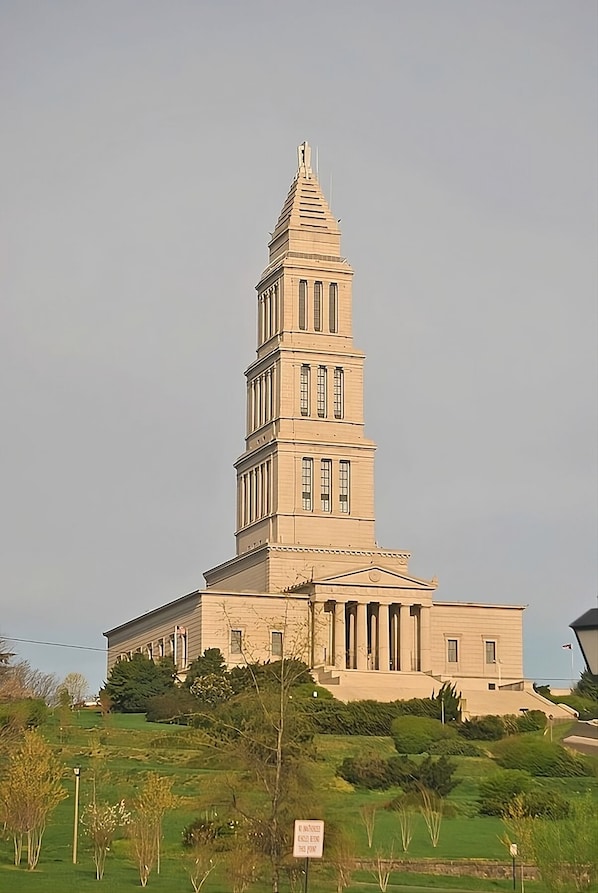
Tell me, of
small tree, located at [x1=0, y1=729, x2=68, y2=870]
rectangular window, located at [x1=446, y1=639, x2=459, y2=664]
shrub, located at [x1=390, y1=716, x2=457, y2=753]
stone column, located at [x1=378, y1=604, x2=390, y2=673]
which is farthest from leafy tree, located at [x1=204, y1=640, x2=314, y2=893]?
rectangular window, located at [x1=446, y1=639, x2=459, y2=664]

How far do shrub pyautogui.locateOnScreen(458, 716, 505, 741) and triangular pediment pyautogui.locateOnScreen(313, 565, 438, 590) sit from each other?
18883 millimetres

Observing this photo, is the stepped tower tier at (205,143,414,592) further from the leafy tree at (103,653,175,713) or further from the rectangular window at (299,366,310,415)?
the leafy tree at (103,653,175,713)

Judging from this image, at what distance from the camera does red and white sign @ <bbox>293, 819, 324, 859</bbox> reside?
28.9m

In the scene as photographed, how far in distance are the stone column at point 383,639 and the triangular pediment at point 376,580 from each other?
4.65ft

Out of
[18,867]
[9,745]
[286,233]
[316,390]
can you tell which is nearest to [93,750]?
[9,745]

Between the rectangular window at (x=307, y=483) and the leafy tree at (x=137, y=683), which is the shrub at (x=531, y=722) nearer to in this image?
the leafy tree at (x=137, y=683)

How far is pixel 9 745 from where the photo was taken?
57.0 meters

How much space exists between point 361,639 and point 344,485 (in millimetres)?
11648

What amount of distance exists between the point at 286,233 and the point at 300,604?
27125 millimetres

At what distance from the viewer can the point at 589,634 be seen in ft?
54.8

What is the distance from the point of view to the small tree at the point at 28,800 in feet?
144

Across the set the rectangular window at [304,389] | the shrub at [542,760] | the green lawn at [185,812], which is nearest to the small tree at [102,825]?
the green lawn at [185,812]

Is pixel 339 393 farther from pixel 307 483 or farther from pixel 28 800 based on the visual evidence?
pixel 28 800

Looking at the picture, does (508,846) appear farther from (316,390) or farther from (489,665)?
(316,390)
